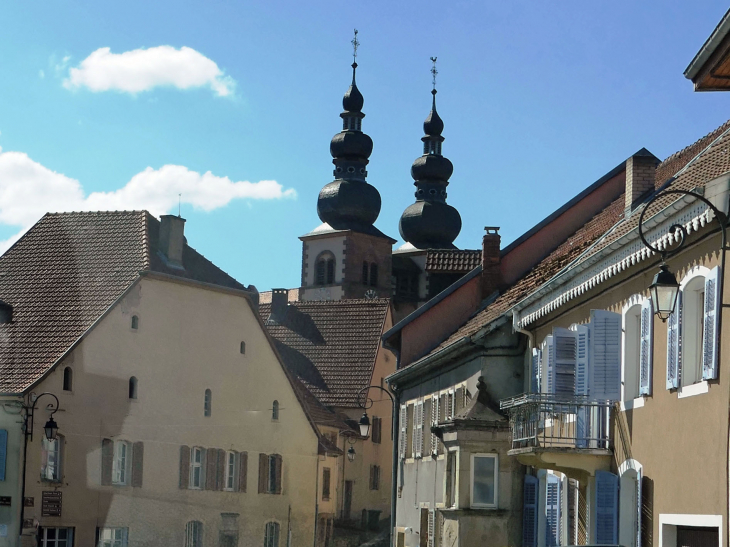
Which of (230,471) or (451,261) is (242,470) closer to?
(230,471)

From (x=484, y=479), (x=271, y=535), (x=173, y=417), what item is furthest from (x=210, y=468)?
(x=484, y=479)

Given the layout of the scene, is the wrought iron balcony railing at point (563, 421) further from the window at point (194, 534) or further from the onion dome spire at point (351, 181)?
the onion dome spire at point (351, 181)

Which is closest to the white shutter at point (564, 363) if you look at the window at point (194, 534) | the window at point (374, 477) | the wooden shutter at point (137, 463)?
the wooden shutter at point (137, 463)

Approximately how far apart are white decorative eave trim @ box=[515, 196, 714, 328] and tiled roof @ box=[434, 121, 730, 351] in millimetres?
403

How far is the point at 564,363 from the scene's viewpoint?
21.0 m

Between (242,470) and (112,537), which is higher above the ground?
(242,470)

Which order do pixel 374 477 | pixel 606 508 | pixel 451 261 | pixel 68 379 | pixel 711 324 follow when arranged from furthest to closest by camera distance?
pixel 374 477 → pixel 68 379 → pixel 451 261 → pixel 606 508 → pixel 711 324

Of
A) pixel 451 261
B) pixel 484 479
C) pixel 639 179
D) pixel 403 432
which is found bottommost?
pixel 484 479

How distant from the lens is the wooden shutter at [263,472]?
156ft

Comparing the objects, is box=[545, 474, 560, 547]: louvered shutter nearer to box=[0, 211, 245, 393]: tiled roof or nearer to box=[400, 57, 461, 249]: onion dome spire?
box=[0, 211, 245, 393]: tiled roof

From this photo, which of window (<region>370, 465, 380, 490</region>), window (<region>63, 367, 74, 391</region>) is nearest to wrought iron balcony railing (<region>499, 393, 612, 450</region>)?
window (<region>63, 367, 74, 391</region>)

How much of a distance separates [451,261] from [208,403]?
10.6 metres

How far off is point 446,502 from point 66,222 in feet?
88.5

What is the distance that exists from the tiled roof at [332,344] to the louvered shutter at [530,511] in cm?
3245
